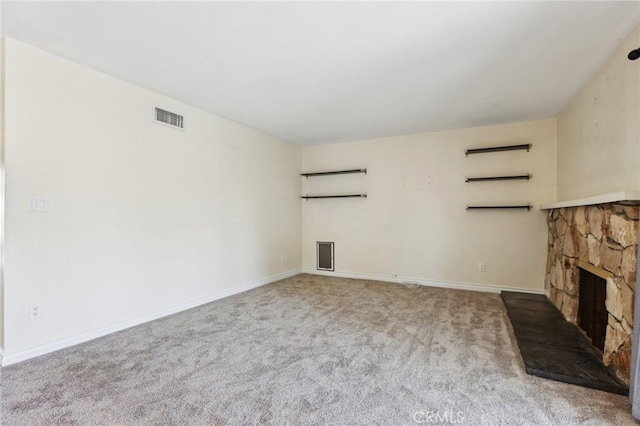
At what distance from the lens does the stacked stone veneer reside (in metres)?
1.88

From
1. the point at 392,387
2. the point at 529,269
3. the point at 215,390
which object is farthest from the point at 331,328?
the point at 529,269

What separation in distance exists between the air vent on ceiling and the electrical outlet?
1.93m

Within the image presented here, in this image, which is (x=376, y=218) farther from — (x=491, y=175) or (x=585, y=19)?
(x=585, y=19)

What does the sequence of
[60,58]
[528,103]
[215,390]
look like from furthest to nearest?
[528,103] → [60,58] → [215,390]

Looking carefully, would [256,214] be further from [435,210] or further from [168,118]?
[435,210]

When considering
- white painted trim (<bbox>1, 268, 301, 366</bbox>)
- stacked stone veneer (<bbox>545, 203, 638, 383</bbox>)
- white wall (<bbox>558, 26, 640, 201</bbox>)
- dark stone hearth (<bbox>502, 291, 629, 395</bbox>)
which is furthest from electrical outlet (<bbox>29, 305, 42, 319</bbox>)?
white wall (<bbox>558, 26, 640, 201</bbox>)

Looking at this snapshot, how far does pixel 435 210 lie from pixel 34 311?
15.0 feet

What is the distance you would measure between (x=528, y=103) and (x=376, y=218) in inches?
98.1

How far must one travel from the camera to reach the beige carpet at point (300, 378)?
1.66 metres

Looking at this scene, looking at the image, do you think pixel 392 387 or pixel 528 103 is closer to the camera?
pixel 392 387

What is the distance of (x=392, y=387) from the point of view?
6.26 feet

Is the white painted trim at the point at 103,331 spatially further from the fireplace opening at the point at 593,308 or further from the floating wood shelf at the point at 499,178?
the fireplace opening at the point at 593,308

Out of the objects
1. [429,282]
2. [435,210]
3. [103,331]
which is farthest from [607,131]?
[103,331]

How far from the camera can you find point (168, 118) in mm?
3281
